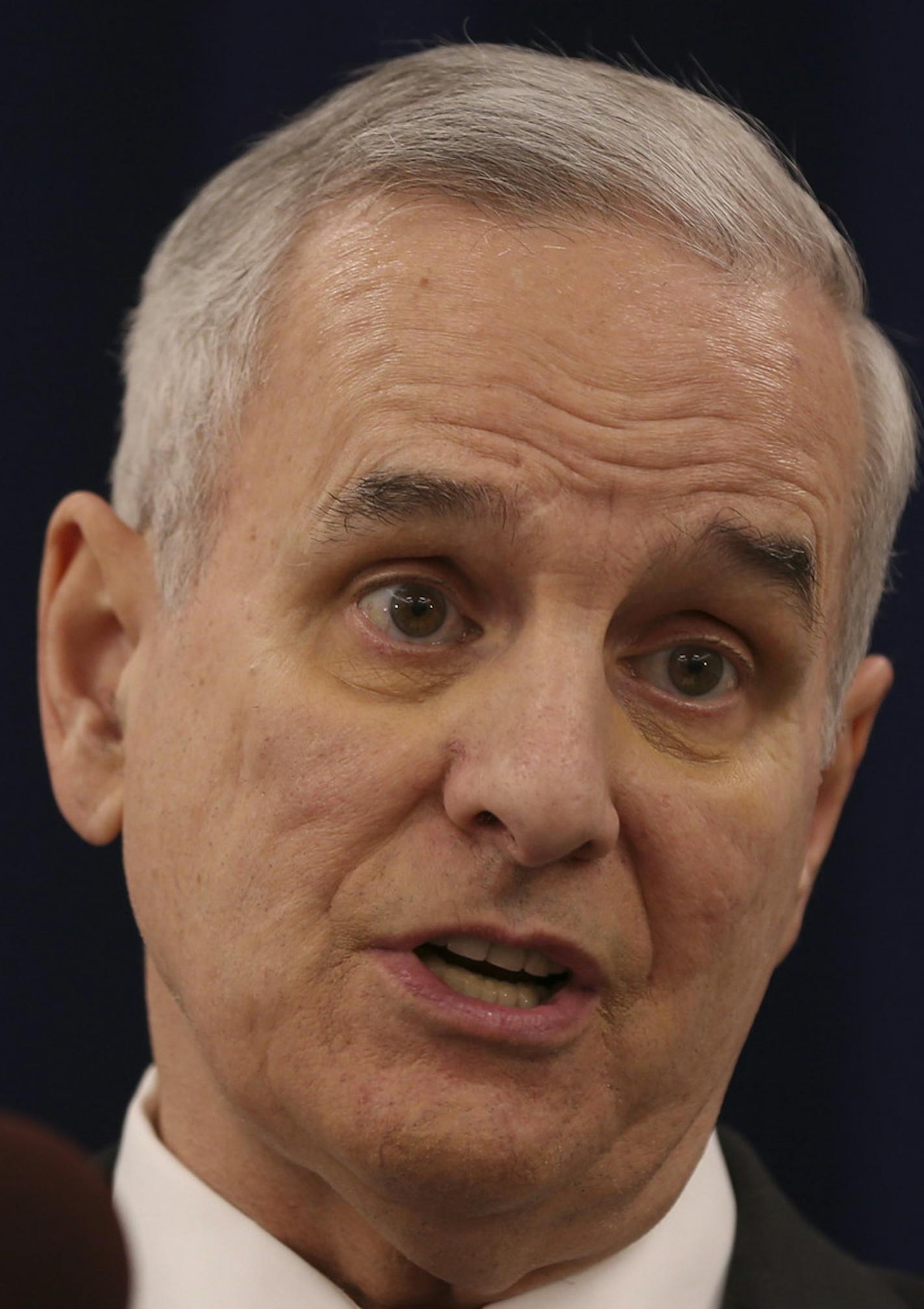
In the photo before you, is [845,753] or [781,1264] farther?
[845,753]

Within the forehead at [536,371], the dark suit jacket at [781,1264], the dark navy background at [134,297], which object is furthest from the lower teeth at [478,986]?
the dark navy background at [134,297]

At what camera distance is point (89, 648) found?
177 centimetres

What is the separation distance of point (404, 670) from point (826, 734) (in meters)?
0.50

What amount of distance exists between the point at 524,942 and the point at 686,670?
A: 31 centimetres

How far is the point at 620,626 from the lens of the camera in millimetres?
1527

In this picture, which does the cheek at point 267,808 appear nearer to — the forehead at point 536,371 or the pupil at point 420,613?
the pupil at point 420,613

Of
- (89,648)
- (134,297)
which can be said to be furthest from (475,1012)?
(134,297)

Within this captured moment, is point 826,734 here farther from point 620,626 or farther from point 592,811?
point 592,811

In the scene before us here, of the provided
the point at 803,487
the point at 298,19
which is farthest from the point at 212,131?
the point at 803,487

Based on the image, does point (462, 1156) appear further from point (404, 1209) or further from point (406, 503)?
point (406, 503)

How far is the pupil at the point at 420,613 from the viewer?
1516 mm

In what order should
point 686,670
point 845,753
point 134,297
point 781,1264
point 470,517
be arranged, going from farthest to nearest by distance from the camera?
1. point 134,297
2. point 845,753
3. point 781,1264
4. point 686,670
5. point 470,517

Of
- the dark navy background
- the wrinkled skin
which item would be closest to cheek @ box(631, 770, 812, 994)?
the wrinkled skin

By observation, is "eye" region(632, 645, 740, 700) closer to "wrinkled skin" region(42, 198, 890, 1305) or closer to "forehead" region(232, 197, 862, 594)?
"wrinkled skin" region(42, 198, 890, 1305)
